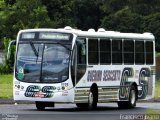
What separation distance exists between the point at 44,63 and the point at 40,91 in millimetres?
992

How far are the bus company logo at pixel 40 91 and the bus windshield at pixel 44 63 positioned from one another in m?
0.26

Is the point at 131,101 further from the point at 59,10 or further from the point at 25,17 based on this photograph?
the point at 59,10

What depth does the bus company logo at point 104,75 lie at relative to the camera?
25.4m

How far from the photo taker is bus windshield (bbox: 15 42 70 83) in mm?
24078

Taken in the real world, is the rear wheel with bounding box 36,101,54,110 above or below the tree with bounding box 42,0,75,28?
below

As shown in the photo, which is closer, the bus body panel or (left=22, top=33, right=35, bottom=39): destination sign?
the bus body panel

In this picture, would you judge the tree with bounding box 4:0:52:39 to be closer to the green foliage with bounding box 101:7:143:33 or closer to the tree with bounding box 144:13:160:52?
the tree with bounding box 144:13:160:52

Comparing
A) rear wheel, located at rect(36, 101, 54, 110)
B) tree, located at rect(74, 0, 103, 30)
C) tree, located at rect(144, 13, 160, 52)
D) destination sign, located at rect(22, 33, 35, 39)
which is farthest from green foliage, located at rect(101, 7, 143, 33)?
destination sign, located at rect(22, 33, 35, 39)

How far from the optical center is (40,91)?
24.0 meters

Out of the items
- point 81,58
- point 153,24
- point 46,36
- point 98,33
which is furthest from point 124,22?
point 46,36

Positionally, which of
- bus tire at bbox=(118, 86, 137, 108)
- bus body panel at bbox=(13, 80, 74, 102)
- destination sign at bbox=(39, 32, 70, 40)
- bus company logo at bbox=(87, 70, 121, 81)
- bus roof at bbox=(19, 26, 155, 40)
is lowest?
bus tire at bbox=(118, 86, 137, 108)

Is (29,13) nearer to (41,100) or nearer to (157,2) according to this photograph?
(157,2)

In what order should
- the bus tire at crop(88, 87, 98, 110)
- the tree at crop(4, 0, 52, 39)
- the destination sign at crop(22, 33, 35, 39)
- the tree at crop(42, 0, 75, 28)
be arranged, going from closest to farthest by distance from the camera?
1. the destination sign at crop(22, 33, 35, 39)
2. the bus tire at crop(88, 87, 98, 110)
3. the tree at crop(4, 0, 52, 39)
4. the tree at crop(42, 0, 75, 28)

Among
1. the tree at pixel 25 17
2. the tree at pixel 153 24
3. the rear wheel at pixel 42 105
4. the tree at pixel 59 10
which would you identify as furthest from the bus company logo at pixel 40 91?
the tree at pixel 153 24
